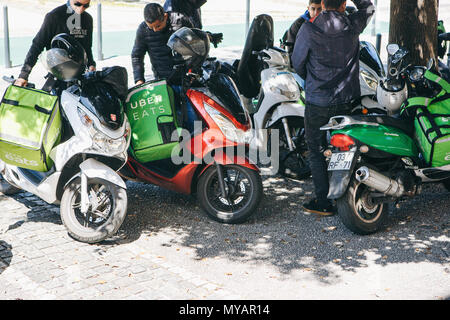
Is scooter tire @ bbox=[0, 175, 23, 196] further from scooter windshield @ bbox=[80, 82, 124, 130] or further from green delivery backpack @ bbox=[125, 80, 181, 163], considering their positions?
scooter windshield @ bbox=[80, 82, 124, 130]

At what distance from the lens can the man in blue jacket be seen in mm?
5531

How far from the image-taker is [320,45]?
5.57 metres

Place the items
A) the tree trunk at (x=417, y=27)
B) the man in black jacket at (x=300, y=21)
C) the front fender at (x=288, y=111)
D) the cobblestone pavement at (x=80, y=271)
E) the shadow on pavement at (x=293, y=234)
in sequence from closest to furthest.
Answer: the cobblestone pavement at (x=80, y=271)
the shadow on pavement at (x=293, y=234)
the front fender at (x=288, y=111)
the man in black jacket at (x=300, y=21)
the tree trunk at (x=417, y=27)

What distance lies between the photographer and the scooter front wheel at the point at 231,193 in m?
5.69

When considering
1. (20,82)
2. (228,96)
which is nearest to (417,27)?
(228,96)

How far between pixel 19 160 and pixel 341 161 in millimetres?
2689

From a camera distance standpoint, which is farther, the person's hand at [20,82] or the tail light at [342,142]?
the person's hand at [20,82]

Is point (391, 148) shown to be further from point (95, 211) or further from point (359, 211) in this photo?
point (95, 211)

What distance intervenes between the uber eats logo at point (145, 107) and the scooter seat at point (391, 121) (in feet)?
5.63

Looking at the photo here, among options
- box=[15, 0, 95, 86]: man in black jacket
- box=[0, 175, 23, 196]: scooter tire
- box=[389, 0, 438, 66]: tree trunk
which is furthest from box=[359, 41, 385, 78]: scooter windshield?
box=[0, 175, 23, 196]: scooter tire

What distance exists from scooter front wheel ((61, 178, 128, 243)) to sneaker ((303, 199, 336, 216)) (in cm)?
182

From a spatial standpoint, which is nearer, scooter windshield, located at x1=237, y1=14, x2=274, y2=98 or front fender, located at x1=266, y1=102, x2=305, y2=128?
front fender, located at x1=266, y1=102, x2=305, y2=128

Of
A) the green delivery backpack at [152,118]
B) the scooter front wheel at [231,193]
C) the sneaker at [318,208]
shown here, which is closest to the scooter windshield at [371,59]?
the sneaker at [318,208]

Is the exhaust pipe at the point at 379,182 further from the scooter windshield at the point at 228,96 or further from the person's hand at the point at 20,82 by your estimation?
the person's hand at the point at 20,82
